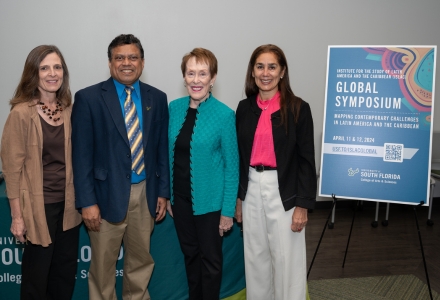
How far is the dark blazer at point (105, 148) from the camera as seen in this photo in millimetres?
2123

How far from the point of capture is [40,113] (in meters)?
2.15

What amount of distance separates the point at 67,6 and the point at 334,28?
9.78 feet

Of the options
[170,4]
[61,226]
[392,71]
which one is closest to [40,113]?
[61,226]

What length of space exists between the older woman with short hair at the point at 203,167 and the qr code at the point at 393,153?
1245 mm

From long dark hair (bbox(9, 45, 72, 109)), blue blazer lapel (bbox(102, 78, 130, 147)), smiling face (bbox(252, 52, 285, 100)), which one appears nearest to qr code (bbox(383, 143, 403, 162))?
smiling face (bbox(252, 52, 285, 100))

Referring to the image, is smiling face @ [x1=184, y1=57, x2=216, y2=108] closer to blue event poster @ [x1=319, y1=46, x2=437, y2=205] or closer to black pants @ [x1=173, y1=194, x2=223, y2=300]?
black pants @ [x1=173, y1=194, x2=223, y2=300]

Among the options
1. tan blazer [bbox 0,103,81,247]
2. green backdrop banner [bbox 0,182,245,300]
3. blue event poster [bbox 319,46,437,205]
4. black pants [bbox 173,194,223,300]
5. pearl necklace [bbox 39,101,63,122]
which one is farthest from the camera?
blue event poster [bbox 319,46,437,205]

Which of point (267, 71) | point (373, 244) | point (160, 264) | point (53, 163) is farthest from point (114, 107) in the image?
point (373, 244)

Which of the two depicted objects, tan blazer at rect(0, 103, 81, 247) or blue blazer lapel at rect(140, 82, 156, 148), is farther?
blue blazer lapel at rect(140, 82, 156, 148)

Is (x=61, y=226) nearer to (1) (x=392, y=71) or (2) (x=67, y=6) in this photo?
(1) (x=392, y=71)

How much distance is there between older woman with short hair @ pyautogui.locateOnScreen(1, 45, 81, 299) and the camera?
81.8 inches

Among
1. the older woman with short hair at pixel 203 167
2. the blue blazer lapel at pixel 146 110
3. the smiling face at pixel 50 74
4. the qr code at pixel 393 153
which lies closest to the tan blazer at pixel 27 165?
the smiling face at pixel 50 74

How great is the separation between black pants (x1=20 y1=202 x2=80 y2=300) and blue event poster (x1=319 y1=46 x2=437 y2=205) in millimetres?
1739

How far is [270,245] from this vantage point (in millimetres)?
2367
